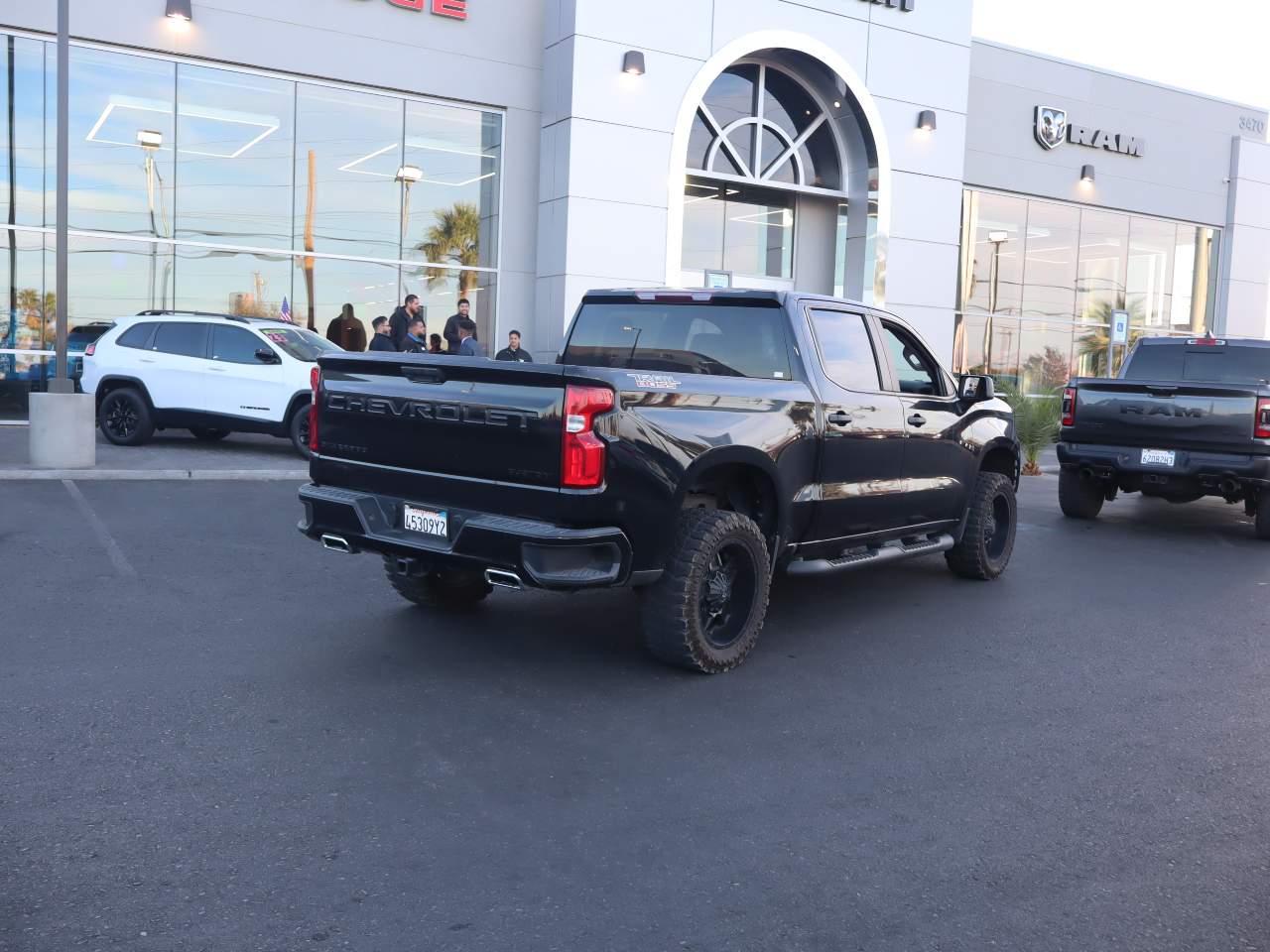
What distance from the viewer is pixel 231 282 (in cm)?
1886

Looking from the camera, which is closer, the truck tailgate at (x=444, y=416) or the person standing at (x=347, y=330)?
the truck tailgate at (x=444, y=416)

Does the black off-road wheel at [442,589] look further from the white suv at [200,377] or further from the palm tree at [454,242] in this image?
the palm tree at [454,242]

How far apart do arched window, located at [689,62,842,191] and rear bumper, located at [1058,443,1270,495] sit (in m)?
11.3

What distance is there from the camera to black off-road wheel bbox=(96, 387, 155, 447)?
14.6 m

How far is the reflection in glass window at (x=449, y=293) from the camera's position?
20250mm

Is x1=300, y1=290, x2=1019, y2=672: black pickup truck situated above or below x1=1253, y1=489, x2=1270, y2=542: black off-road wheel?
above

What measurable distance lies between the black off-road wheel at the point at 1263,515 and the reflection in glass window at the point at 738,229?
42.8ft

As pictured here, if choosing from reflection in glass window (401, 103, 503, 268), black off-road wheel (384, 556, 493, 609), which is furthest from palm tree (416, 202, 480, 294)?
black off-road wheel (384, 556, 493, 609)

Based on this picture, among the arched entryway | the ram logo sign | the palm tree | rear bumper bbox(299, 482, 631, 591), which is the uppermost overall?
the ram logo sign

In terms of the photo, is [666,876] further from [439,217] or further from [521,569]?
[439,217]

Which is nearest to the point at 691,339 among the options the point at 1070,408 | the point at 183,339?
the point at 1070,408

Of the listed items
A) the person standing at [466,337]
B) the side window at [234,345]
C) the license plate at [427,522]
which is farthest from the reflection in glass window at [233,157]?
the license plate at [427,522]

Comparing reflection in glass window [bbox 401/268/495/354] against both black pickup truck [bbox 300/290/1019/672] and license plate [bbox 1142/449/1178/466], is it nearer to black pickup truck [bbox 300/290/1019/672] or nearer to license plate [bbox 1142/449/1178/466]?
license plate [bbox 1142/449/1178/466]

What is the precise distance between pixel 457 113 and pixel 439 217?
1.77 m
